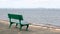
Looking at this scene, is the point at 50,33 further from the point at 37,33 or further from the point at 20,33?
the point at 20,33

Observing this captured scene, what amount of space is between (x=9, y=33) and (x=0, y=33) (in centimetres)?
42

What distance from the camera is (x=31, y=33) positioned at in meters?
10.0

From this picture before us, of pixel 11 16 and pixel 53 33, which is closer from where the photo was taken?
pixel 53 33

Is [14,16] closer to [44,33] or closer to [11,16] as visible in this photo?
[11,16]

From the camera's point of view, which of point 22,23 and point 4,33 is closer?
point 4,33

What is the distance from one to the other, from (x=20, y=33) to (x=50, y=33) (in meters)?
1.44

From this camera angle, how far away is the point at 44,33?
1002cm

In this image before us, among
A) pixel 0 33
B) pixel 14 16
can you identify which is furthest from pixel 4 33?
pixel 14 16

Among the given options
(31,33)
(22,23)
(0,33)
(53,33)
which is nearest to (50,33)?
(53,33)

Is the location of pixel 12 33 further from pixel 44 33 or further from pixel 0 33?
pixel 44 33

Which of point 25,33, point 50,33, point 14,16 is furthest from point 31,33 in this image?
point 14,16

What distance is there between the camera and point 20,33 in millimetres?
9906

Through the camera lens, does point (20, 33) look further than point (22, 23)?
No

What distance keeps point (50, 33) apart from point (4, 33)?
86.2 inches
